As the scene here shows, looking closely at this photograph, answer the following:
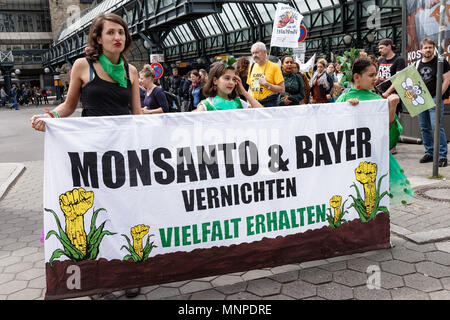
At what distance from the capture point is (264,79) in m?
6.32

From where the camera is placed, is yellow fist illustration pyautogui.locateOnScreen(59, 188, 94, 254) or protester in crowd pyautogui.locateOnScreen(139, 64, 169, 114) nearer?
yellow fist illustration pyautogui.locateOnScreen(59, 188, 94, 254)

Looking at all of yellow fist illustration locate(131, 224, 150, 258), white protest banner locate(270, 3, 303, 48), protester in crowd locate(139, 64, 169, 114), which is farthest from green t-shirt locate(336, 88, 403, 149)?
white protest banner locate(270, 3, 303, 48)

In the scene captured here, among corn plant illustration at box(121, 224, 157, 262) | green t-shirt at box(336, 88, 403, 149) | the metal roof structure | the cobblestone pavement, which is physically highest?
the metal roof structure

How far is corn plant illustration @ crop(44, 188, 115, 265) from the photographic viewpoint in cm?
298

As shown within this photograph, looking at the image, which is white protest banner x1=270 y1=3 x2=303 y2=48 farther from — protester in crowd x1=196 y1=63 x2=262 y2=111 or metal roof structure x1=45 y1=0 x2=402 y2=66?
metal roof structure x1=45 y1=0 x2=402 y2=66

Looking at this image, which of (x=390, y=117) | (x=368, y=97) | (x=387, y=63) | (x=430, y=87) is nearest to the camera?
(x=390, y=117)

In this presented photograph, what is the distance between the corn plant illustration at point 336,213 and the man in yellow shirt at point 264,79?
3086 mm

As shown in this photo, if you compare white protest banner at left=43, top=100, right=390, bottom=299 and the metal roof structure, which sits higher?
the metal roof structure

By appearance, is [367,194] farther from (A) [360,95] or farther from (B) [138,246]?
(B) [138,246]

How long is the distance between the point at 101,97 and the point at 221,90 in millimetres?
1128

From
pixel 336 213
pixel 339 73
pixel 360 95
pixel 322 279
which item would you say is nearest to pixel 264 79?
pixel 360 95

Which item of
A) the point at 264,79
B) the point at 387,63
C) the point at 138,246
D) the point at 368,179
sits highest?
the point at 387,63
